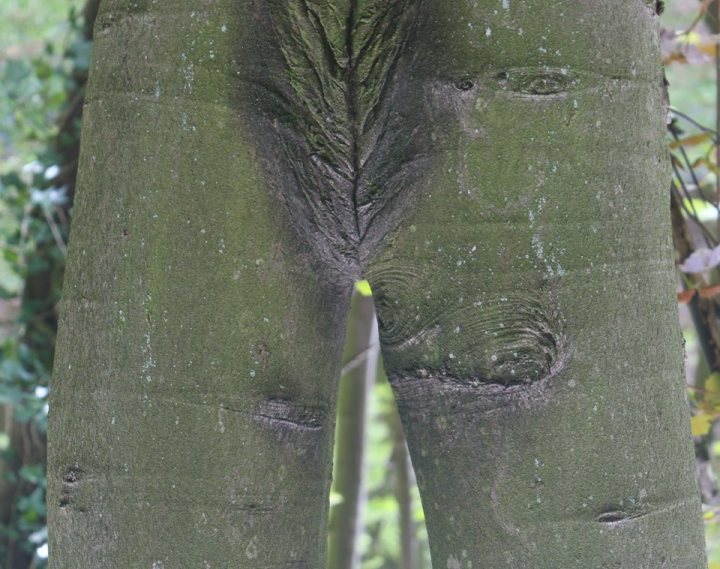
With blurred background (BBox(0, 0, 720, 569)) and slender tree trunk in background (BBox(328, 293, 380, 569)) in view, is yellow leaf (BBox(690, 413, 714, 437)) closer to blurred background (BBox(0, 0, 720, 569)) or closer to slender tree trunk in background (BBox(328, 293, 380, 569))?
blurred background (BBox(0, 0, 720, 569))

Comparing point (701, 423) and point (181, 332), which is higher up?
point (181, 332)

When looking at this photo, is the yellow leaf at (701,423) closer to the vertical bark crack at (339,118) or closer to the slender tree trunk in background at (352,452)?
the vertical bark crack at (339,118)

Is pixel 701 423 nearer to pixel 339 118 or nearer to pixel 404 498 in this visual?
pixel 339 118

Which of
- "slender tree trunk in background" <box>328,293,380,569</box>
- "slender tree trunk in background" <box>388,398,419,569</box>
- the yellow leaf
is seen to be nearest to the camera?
the yellow leaf

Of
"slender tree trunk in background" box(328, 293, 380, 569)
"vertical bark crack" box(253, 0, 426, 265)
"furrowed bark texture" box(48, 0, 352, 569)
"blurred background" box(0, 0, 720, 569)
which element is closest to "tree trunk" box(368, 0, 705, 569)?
"vertical bark crack" box(253, 0, 426, 265)

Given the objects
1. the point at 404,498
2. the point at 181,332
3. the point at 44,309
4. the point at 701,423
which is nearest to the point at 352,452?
the point at 404,498

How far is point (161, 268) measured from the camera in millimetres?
833

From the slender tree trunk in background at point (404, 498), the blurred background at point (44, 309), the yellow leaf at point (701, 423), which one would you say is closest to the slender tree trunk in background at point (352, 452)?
the blurred background at point (44, 309)

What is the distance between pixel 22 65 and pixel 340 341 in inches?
75.6

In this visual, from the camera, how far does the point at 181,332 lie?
32.4 inches

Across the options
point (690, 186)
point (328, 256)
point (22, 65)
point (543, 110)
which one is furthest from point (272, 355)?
point (22, 65)

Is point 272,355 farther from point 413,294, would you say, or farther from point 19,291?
point 19,291

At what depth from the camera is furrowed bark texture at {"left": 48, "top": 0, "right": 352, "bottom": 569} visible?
2.68 ft

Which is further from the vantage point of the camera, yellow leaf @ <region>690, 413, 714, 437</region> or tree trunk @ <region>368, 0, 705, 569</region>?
yellow leaf @ <region>690, 413, 714, 437</region>
